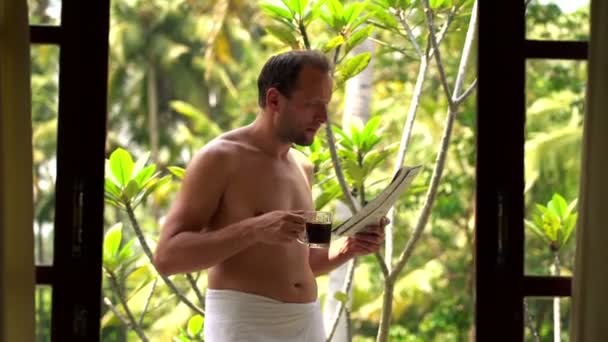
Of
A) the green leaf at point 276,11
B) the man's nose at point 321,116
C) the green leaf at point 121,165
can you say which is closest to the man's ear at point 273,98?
the man's nose at point 321,116

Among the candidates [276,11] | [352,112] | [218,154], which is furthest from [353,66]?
[352,112]

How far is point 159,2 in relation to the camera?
14742 mm

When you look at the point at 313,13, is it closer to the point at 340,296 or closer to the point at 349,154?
the point at 349,154

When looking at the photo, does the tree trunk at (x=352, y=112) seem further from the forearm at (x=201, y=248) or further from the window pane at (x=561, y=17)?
the forearm at (x=201, y=248)

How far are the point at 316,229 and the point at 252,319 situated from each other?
282 millimetres

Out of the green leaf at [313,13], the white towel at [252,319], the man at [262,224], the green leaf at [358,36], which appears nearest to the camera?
the man at [262,224]

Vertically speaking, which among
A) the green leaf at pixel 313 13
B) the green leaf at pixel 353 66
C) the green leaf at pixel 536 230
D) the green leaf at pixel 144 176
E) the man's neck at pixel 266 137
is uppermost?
the green leaf at pixel 313 13

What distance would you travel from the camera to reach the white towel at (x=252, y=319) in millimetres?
2439

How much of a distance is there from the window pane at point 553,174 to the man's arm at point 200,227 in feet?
2.19

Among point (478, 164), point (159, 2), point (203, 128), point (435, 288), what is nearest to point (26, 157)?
point (478, 164)

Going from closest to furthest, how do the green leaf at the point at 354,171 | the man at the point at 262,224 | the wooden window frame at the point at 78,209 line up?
the wooden window frame at the point at 78,209, the man at the point at 262,224, the green leaf at the point at 354,171

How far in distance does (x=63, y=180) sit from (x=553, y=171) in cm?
115

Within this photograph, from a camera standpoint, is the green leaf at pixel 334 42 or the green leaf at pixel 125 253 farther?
the green leaf at pixel 125 253

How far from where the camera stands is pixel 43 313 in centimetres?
231
